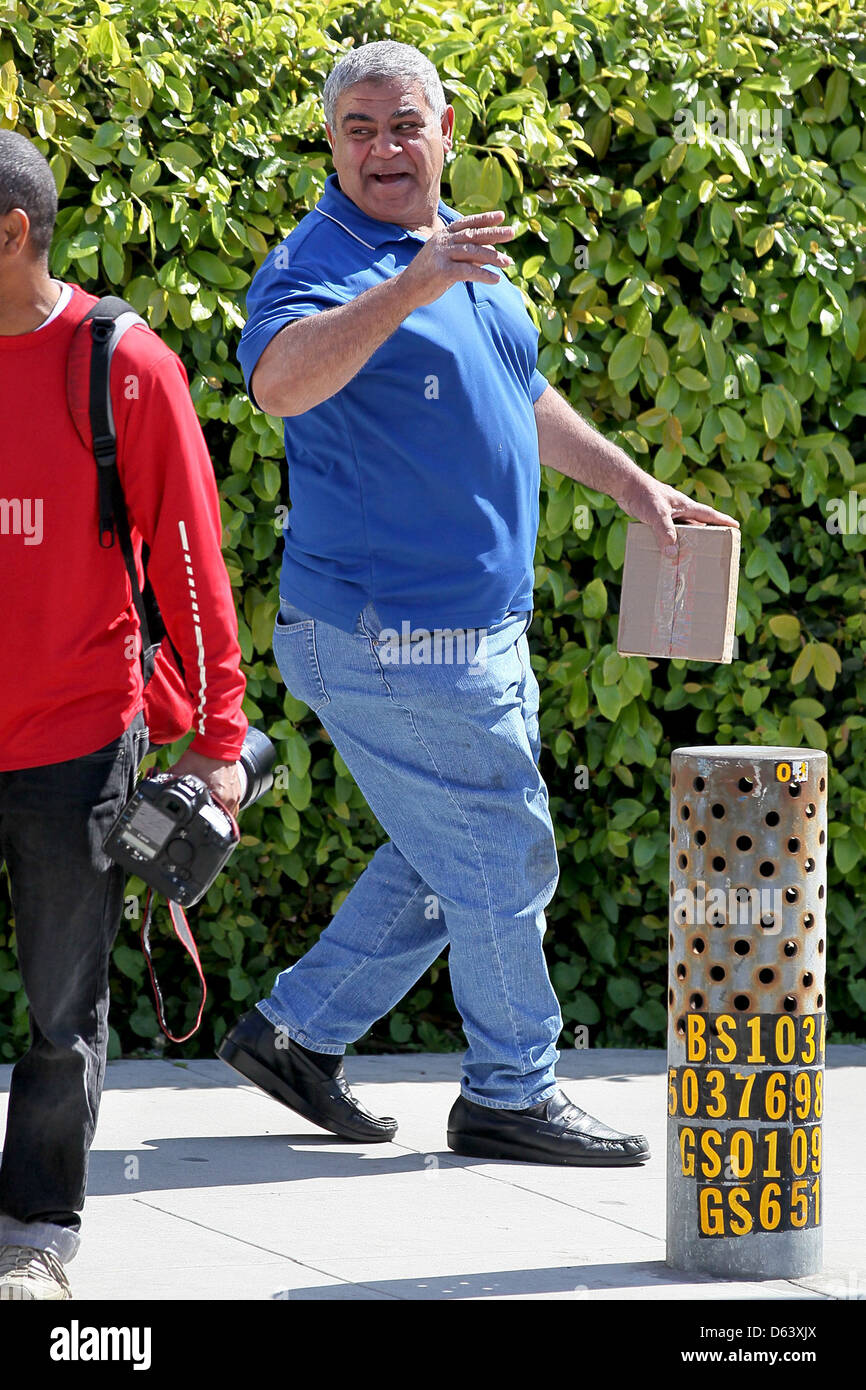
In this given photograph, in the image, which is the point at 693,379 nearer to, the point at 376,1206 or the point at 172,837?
the point at 376,1206

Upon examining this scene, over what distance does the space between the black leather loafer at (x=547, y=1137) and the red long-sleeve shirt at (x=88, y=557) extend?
1.36 meters

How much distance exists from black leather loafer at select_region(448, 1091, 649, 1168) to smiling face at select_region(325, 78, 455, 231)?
6.33ft

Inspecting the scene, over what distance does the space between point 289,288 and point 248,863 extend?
182cm

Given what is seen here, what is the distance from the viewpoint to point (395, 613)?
4027 millimetres

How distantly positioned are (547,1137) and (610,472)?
1.48 m

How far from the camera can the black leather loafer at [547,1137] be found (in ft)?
13.8

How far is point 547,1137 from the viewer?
4199 millimetres

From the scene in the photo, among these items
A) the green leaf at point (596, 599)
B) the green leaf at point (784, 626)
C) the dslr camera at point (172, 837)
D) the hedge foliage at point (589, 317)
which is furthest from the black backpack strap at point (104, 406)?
the green leaf at point (784, 626)

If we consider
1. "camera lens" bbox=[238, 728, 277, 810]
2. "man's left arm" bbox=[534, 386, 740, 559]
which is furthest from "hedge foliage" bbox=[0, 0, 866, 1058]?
"camera lens" bbox=[238, 728, 277, 810]

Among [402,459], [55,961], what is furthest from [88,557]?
[402,459]

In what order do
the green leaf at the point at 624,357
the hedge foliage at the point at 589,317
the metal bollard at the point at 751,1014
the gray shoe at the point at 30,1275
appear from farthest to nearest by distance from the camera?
1. the green leaf at the point at 624,357
2. the hedge foliage at the point at 589,317
3. the metal bollard at the point at 751,1014
4. the gray shoe at the point at 30,1275

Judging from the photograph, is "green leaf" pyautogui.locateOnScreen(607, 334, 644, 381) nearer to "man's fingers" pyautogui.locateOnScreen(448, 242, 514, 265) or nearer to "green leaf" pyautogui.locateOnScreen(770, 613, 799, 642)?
"green leaf" pyautogui.locateOnScreen(770, 613, 799, 642)

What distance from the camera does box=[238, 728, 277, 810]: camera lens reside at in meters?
3.37

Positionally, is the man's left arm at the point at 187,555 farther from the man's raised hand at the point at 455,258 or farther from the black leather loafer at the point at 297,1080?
the black leather loafer at the point at 297,1080
